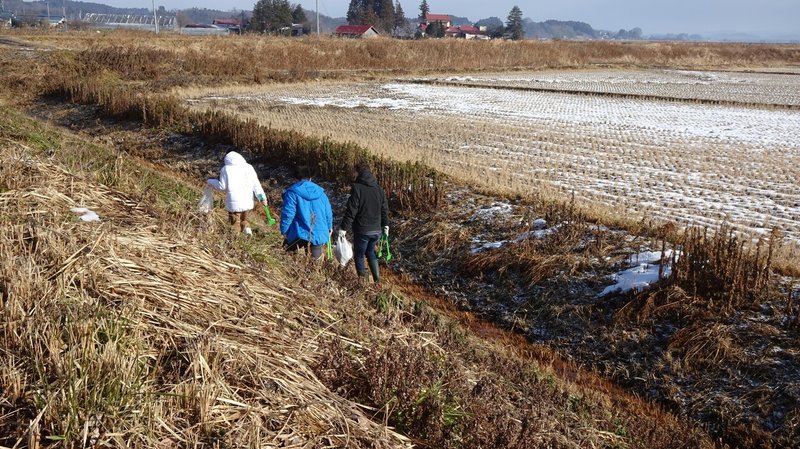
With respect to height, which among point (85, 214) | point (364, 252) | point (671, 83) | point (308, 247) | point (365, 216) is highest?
point (671, 83)

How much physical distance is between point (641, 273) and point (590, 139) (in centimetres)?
1302

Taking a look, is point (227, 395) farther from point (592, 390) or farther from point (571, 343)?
point (571, 343)

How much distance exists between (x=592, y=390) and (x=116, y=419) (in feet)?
16.1

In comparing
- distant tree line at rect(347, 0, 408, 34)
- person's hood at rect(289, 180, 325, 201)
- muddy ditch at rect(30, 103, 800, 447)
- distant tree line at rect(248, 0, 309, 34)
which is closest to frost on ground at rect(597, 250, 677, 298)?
muddy ditch at rect(30, 103, 800, 447)

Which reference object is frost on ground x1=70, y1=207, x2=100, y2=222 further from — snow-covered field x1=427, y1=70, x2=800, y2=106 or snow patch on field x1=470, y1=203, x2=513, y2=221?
snow-covered field x1=427, y1=70, x2=800, y2=106

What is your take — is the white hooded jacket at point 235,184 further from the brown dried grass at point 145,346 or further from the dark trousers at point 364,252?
the brown dried grass at point 145,346

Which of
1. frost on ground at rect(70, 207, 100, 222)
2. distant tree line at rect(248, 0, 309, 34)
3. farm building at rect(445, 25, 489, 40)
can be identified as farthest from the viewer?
farm building at rect(445, 25, 489, 40)

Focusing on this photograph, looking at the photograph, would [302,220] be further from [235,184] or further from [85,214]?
[85,214]

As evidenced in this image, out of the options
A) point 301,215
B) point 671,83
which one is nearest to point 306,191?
point 301,215

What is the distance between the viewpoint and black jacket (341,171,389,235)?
24.6 ft

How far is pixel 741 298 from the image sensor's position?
696 cm

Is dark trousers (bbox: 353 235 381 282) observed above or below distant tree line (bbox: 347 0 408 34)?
below

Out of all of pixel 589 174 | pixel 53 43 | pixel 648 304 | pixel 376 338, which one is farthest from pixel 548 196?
pixel 53 43

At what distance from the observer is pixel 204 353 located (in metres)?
2.88
